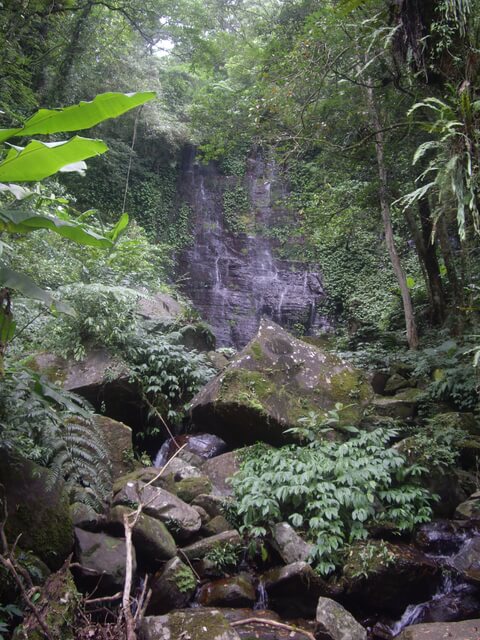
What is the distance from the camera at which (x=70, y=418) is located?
4297 millimetres

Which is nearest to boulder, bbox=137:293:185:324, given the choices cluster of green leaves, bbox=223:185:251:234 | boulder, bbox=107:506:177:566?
boulder, bbox=107:506:177:566

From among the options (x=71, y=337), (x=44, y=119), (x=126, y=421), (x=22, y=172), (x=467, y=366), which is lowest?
(x=126, y=421)

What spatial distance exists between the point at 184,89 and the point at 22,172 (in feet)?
60.3

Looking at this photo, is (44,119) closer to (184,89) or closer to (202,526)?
(202,526)

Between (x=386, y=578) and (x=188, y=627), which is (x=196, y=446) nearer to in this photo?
(x=386, y=578)

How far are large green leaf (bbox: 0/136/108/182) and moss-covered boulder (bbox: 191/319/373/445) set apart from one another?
12.2ft

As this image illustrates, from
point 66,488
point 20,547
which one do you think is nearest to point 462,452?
point 66,488

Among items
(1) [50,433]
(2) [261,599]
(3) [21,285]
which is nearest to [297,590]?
(2) [261,599]

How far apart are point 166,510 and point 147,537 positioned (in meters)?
0.41

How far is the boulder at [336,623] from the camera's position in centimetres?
328

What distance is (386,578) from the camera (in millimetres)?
3895

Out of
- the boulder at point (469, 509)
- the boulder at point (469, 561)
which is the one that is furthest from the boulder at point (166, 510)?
the boulder at point (469, 509)

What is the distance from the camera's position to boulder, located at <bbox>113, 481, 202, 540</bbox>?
4.09 m

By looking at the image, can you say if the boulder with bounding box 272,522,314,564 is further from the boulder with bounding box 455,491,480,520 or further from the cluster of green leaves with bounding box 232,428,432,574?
the boulder with bounding box 455,491,480,520
